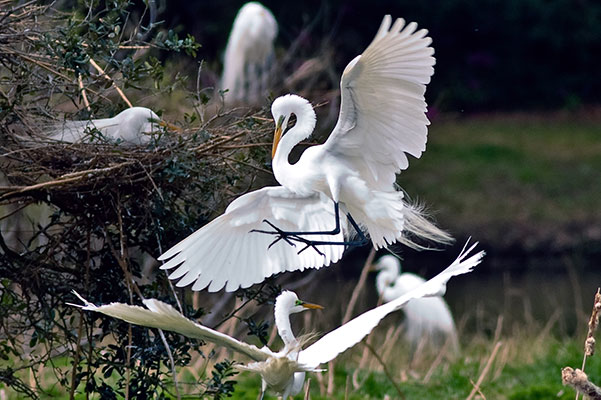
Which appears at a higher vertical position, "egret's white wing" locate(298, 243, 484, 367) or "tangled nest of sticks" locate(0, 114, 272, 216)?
"tangled nest of sticks" locate(0, 114, 272, 216)

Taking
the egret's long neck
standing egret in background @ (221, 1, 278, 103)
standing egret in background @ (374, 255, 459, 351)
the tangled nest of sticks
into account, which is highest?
the tangled nest of sticks

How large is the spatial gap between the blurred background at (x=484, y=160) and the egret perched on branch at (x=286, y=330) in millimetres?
582

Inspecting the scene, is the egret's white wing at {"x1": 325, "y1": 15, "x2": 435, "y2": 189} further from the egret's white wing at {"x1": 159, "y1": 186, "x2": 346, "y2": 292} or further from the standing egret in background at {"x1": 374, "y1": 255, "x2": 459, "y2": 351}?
the standing egret in background at {"x1": 374, "y1": 255, "x2": 459, "y2": 351}

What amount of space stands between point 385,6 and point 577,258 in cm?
891

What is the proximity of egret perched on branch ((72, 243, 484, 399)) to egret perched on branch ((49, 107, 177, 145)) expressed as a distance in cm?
74

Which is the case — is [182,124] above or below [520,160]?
above

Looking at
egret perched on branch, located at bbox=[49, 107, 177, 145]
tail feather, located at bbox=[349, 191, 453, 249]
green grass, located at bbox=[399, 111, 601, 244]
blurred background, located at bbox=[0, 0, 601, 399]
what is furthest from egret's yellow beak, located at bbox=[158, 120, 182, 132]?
green grass, located at bbox=[399, 111, 601, 244]

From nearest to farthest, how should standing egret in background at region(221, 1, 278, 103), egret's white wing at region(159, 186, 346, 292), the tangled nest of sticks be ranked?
the tangled nest of sticks, egret's white wing at region(159, 186, 346, 292), standing egret in background at region(221, 1, 278, 103)

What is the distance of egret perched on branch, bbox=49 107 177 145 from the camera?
3.59 meters

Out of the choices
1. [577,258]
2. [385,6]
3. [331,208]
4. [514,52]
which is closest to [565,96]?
[514,52]

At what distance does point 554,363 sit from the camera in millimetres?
5883

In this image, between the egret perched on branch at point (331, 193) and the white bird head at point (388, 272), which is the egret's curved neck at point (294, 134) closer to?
the egret perched on branch at point (331, 193)

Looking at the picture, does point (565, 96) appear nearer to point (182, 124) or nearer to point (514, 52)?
point (514, 52)

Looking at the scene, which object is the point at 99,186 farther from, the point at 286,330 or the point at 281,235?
the point at 286,330
